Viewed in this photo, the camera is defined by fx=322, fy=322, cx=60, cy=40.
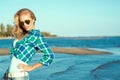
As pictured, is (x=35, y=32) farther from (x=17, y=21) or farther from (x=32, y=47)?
(x=17, y=21)

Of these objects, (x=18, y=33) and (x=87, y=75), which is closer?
(x=18, y=33)

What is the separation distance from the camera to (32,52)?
4016 millimetres

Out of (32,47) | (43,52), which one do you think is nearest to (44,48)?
(43,52)

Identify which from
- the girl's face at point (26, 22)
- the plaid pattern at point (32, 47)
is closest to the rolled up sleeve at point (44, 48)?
the plaid pattern at point (32, 47)

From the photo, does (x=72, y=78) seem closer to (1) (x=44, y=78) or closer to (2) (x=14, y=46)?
(1) (x=44, y=78)

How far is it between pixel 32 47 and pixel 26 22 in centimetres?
32

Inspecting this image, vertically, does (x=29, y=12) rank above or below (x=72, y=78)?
above

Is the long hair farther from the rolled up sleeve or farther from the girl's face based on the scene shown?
the rolled up sleeve

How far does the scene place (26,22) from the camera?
13.1 feet

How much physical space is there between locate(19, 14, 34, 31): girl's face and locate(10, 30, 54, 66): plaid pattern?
7cm

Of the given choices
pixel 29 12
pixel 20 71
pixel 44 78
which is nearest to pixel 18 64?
pixel 20 71

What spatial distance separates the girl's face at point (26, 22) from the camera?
157 inches

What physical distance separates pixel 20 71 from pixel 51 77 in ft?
28.5

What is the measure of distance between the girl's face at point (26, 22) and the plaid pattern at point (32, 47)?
73 mm
